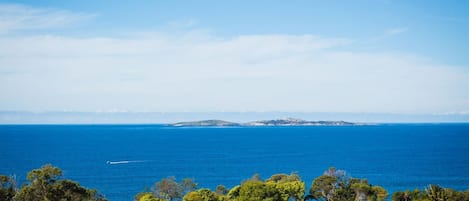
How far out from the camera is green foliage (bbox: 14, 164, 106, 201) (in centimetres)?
3628

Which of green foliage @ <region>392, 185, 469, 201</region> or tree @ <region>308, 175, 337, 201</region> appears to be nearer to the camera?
green foliage @ <region>392, 185, 469, 201</region>

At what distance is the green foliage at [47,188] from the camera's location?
1428 inches

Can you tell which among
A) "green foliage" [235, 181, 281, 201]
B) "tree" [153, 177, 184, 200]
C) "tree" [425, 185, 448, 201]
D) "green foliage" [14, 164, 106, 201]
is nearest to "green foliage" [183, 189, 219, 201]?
"green foliage" [235, 181, 281, 201]

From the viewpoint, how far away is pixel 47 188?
1436 inches

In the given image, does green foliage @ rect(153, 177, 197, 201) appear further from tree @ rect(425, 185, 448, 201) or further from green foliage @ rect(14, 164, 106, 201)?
tree @ rect(425, 185, 448, 201)

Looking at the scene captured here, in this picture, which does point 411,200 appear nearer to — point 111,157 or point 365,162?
point 365,162

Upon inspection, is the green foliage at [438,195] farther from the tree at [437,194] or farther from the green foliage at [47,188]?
the green foliage at [47,188]

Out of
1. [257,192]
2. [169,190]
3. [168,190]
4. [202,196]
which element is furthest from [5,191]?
[257,192]

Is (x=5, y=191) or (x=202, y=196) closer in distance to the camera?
(x=5, y=191)

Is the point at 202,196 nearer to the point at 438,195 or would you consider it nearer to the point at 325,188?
the point at 325,188

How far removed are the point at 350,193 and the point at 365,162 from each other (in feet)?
243

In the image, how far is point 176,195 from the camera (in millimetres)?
49594

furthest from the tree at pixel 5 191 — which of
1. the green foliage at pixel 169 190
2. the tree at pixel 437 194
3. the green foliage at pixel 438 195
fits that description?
the tree at pixel 437 194

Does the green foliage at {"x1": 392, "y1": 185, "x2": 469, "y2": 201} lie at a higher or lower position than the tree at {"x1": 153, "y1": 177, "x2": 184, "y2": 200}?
higher
